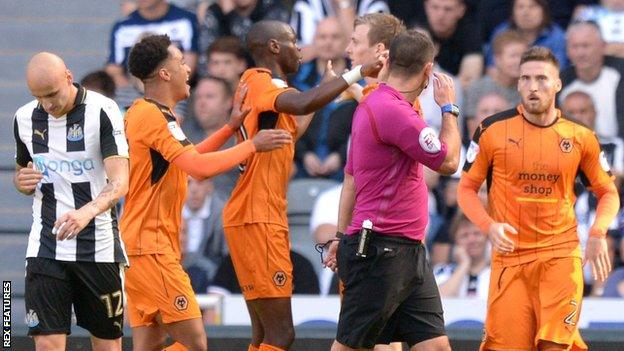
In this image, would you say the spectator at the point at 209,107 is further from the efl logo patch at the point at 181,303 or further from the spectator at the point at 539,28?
the efl logo patch at the point at 181,303

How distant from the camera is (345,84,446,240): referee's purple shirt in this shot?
7.44 m

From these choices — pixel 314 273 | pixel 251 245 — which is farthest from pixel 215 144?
pixel 314 273

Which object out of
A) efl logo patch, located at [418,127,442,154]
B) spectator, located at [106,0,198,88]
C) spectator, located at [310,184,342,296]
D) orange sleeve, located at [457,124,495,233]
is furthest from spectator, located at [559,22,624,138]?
efl logo patch, located at [418,127,442,154]

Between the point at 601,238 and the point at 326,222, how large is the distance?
3796 mm

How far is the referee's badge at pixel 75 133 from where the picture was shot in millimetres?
7828

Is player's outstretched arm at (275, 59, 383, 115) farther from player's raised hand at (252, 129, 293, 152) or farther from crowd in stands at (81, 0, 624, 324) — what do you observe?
crowd in stands at (81, 0, 624, 324)

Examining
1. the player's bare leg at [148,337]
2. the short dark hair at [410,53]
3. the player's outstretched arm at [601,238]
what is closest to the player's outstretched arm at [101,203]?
the player's bare leg at [148,337]

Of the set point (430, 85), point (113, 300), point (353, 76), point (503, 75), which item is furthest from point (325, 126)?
point (113, 300)

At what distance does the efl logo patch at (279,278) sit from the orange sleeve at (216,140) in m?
0.88

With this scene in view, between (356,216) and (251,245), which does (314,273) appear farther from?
(356,216)

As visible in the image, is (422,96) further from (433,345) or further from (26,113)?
(26,113)

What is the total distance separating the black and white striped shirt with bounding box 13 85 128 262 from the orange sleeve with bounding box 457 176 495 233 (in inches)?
76.6

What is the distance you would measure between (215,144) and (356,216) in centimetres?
153

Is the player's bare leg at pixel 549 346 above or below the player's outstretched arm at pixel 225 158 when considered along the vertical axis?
below
